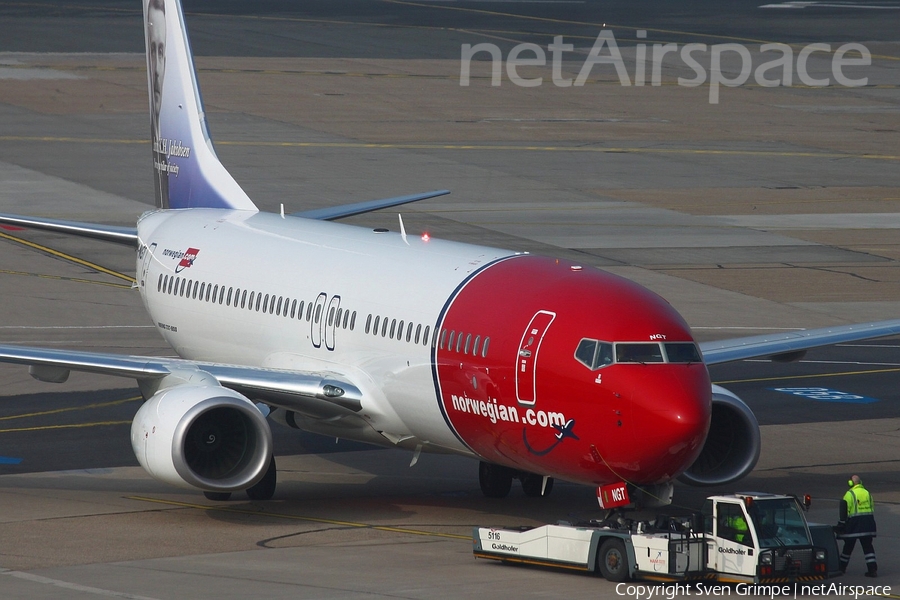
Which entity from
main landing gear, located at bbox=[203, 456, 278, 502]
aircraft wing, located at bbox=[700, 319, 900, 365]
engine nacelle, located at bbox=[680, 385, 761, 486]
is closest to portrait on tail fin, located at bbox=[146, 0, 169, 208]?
main landing gear, located at bbox=[203, 456, 278, 502]

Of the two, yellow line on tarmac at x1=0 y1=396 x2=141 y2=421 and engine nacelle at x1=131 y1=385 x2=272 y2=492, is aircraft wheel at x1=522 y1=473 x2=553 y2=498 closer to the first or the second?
engine nacelle at x1=131 y1=385 x2=272 y2=492

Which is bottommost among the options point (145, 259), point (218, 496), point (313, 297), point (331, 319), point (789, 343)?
point (218, 496)

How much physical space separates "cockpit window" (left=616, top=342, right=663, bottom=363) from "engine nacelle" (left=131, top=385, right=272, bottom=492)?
6695mm

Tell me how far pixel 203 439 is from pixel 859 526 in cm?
1128

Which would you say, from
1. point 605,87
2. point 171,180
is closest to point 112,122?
point 605,87

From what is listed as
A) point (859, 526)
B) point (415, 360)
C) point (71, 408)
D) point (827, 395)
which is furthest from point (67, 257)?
point (859, 526)

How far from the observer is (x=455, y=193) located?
69438 millimetres

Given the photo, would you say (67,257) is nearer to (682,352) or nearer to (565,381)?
(565,381)

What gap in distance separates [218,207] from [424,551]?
1560 cm

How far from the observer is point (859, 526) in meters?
24.8

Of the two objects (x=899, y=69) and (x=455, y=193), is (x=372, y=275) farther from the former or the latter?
(x=899, y=69)

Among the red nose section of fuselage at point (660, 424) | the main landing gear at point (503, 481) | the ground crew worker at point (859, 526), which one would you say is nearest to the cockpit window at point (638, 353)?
the red nose section of fuselage at point (660, 424)

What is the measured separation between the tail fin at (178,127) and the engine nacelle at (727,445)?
14.3 meters

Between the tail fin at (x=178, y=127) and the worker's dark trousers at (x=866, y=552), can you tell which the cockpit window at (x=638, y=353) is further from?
the tail fin at (x=178, y=127)
